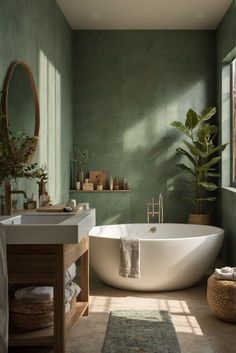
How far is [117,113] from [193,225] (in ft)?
5.56

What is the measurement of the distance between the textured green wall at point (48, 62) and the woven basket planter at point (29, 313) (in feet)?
3.79

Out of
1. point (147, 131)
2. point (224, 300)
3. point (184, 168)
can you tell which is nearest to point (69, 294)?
point (224, 300)

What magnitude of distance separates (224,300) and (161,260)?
90 cm

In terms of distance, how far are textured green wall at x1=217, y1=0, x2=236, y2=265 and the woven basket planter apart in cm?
282

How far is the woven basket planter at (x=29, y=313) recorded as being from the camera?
3.17m

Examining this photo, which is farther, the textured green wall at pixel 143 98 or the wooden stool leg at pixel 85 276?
the textured green wall at pixel 143 98

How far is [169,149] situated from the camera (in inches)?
256

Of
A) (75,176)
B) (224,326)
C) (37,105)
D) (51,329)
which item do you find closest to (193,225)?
(75,176)

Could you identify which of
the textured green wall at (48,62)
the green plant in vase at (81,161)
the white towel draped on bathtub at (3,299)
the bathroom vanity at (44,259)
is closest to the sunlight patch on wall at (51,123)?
the textured green wall at (48,62)

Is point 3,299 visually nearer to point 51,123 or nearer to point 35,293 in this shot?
point 35,293

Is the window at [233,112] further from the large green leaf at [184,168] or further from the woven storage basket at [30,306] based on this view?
the woven storage basket at [30,306]

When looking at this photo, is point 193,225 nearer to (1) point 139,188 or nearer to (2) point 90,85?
(1) point 139,188

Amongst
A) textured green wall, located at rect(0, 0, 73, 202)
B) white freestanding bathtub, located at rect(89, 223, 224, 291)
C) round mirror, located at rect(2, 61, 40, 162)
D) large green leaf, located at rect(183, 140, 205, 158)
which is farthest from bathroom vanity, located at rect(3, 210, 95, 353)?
large green leaf, located at rect(183, 140, 205, 158)

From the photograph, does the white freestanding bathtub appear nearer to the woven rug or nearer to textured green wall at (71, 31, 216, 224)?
the woven rug
